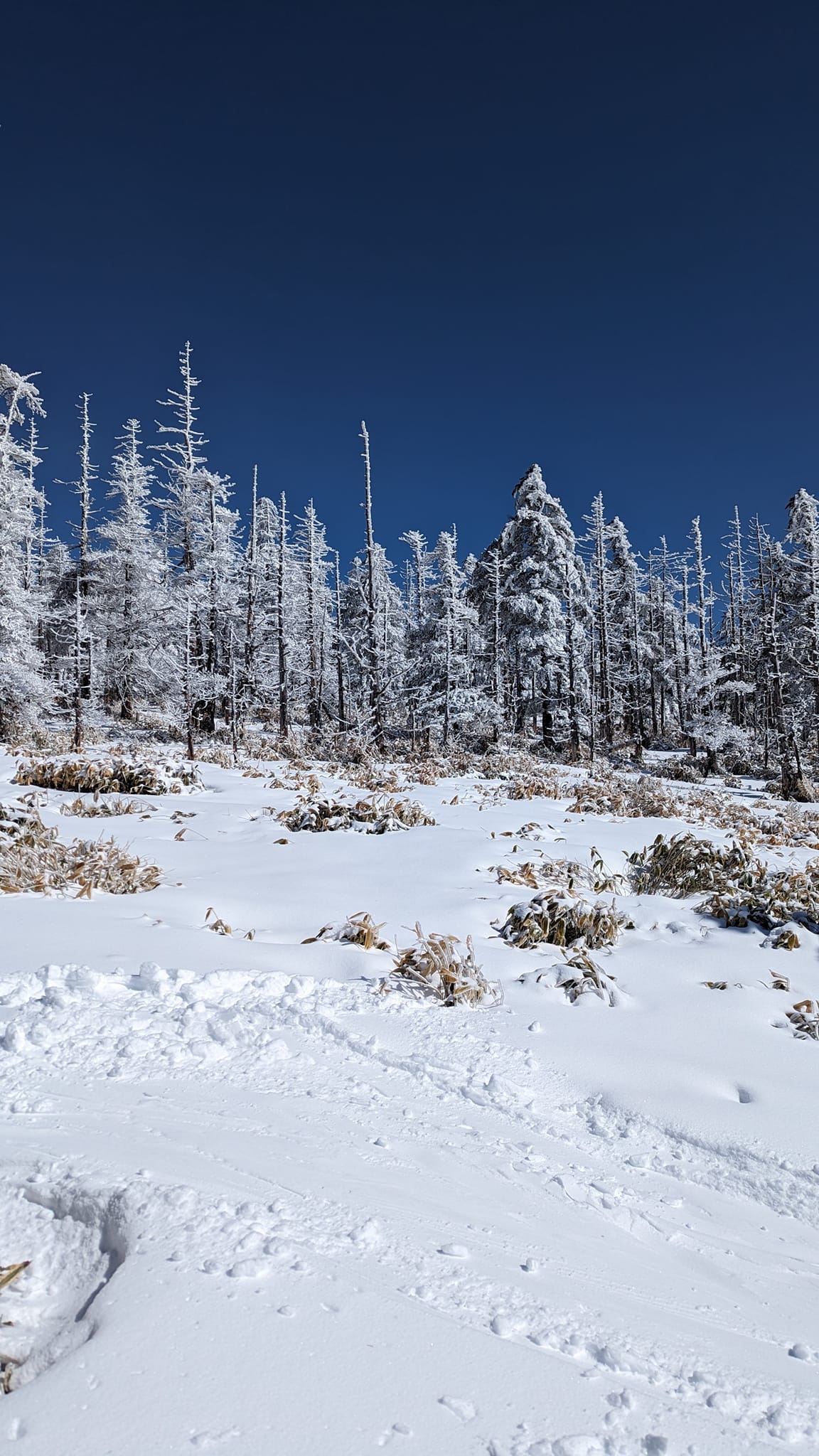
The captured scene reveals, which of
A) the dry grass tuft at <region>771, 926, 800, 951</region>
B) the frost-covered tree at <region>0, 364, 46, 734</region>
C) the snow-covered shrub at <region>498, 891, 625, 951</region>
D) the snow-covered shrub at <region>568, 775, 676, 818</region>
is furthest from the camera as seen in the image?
the frost-covered tree at <region>0, 364, 46, 734</region>

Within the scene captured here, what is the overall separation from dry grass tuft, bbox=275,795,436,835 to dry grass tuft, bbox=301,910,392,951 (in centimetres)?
303

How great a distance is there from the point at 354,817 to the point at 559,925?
147 inches

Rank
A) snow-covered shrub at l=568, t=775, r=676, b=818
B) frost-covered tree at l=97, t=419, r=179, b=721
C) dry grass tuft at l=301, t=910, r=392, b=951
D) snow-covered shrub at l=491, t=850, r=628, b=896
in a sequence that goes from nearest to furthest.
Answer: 1. dry grass tuft at l=301, t=910, r=392, b=951
2. snow-covered shrub at l=491, t=850, r=628, b=896
3. snow-covered shrub at l=568, t=775, r=676, b=818
4. frost-covered tree at l=97, t=419, r=179, b=721

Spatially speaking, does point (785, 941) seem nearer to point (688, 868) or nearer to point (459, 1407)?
point (688, 868)

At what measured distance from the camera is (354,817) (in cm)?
754

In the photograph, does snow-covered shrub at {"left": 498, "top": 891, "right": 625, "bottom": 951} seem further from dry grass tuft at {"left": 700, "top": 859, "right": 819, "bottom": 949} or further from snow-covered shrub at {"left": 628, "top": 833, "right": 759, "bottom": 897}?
snow-covered shrub at {"left": 628, "top": 833, "right": 759, "bottom": 897}

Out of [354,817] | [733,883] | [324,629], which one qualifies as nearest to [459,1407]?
[733,883]

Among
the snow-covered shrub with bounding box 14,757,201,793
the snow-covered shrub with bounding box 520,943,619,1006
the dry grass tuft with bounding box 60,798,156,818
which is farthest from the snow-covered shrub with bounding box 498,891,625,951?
the snow-covered shrub with bounding box 14,757,201,793

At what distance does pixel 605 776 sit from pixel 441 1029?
1680cm

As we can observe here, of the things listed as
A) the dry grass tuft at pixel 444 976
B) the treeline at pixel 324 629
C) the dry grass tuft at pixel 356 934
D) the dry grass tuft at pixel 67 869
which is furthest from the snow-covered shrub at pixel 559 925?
the treeline at pixel 324 629

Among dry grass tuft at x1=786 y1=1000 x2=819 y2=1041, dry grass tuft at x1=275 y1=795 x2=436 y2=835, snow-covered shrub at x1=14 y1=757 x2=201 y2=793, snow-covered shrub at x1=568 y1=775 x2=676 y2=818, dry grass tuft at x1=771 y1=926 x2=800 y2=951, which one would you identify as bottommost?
dry grass tuft at x1=786 y1=1000 x2=819 y2=1041

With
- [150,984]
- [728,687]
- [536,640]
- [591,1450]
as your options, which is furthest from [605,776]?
[591,1450]

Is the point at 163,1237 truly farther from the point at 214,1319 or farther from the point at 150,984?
the point at 150,984

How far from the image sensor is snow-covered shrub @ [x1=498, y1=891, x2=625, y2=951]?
13.4ft
